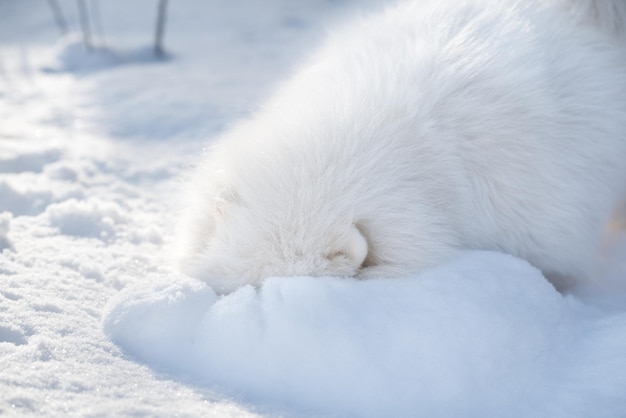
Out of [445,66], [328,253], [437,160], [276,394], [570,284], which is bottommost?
[276,394]

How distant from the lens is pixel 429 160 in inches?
63.1

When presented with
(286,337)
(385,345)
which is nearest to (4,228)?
(286,337)

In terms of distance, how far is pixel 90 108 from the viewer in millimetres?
3344

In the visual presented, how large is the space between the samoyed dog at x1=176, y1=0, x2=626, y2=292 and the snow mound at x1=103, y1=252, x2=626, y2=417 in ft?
0.39

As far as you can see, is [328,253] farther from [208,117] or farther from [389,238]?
[208,117]

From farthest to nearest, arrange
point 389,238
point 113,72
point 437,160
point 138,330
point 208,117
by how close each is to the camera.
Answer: point 113,72 → point 208,117 → point 437,160 → point 389,238 → point 138,330

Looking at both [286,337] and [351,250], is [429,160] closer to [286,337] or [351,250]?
[351,250]

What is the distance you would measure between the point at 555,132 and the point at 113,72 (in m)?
3.10

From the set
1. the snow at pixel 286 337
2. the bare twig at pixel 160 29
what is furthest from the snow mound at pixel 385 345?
the bare twig at pixel 160 29

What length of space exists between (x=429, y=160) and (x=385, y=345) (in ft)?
1.85

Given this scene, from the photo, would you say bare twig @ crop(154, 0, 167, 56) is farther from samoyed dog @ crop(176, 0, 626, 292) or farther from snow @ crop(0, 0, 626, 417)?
samoyed dog @ crop(176, 0, 626, 292)

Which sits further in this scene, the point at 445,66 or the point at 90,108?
the point at 90,108

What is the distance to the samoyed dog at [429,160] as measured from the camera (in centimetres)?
145

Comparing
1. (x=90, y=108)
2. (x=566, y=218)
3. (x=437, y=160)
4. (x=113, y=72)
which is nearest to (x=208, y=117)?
(x=90, y=108)
